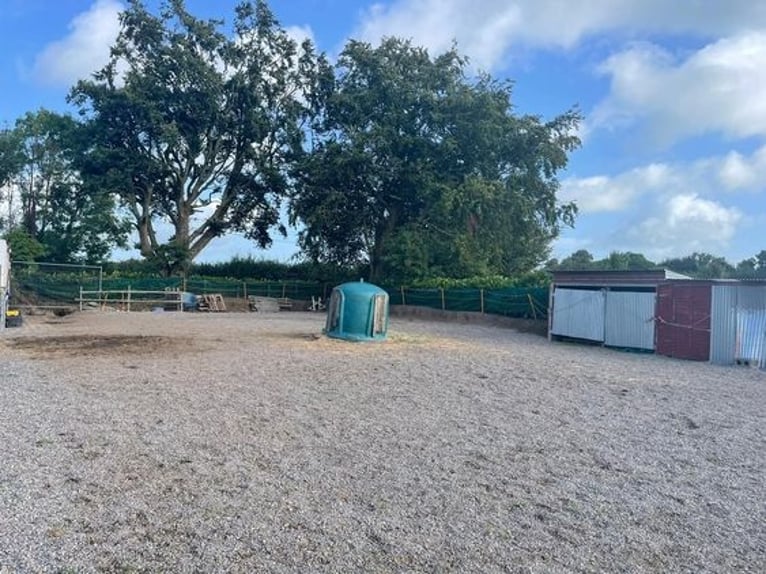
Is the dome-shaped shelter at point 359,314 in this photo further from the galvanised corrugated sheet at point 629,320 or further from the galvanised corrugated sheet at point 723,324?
the galvanised corrugated sheet at point 723,324

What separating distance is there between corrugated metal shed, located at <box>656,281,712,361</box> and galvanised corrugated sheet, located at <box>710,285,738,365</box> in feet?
0.43

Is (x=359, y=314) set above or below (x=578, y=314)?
below

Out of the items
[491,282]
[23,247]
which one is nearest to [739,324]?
[491,282]

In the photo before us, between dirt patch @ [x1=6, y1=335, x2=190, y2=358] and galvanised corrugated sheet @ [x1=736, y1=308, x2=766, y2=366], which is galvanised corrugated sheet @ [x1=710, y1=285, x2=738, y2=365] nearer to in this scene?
galvanised corrugated sheet @ [x1=736, y1=308, x2=766, y2=366]

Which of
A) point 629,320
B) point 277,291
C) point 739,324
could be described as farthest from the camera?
point 277,291

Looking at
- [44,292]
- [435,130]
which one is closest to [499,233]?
[435,130]

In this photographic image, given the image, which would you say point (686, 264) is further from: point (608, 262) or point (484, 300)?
point (484, 300)

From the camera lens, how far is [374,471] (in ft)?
17.7

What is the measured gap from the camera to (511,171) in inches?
1345

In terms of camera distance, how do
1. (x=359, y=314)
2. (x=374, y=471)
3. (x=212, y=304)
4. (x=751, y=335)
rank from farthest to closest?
(x=212, y=304) → (x=359, y=314) → (x=751, y=335) → (x=374, y=471)

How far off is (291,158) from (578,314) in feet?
89.3

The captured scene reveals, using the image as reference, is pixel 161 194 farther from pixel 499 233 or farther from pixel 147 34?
pixel 499 233

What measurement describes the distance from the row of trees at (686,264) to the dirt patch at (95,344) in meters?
35.7

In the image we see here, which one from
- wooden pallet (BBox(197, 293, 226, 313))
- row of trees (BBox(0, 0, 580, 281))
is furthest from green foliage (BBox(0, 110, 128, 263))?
wooden pallet (BBox(197, 293, 226, 313))
